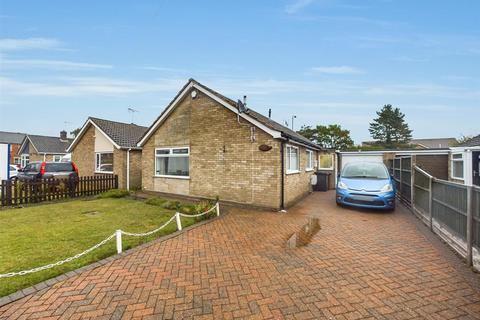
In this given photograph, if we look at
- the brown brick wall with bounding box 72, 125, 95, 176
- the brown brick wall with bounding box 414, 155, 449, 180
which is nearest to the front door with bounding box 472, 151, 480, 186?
the brown brick wall with bounding box 414, 155, 449, 180

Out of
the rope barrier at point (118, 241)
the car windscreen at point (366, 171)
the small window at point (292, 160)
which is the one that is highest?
the small window at point (292, 160)

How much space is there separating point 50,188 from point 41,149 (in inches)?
1242

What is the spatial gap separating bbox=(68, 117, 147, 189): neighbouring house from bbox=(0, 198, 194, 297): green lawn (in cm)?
462

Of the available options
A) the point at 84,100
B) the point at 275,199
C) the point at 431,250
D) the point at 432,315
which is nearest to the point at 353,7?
the point at 275,199

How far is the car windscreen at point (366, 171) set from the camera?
9.48 metres

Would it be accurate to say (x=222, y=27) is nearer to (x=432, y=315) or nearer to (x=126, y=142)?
(x=126, y=142)

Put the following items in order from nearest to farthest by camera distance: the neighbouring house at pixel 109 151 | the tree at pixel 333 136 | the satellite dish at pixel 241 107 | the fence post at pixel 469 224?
the fence post at pixel 469 224
the satellite dish at pixel 241 107
the neighbouring house at pixel 109 151
the tree at pixel 333 136

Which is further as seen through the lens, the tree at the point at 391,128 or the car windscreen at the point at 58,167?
the tree at the point at 391,128

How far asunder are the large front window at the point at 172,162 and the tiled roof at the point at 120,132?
10.4ft

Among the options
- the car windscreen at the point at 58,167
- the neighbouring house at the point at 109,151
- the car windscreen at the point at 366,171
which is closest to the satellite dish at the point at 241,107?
the car windscreen at the point at 366,171

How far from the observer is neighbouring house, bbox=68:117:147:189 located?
14.6 metres

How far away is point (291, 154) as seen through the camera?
10.7m

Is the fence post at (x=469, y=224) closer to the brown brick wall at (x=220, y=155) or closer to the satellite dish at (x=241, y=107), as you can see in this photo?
the brown brick wall at (x=220, y=155)

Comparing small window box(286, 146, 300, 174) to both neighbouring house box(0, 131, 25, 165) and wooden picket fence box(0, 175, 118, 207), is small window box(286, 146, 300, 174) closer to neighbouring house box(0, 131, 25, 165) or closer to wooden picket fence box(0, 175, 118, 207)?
wooden picket fence box(0, 175, 118, 207)
